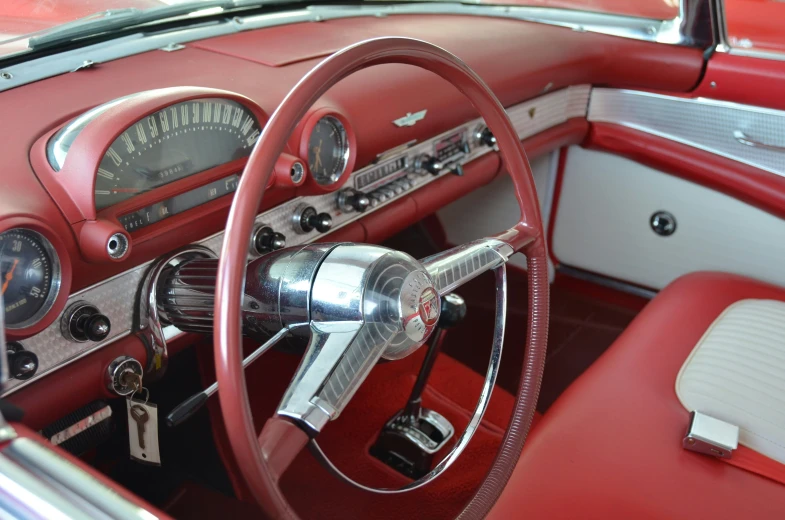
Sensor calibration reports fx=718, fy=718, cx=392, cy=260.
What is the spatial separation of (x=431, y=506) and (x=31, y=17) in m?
1.17

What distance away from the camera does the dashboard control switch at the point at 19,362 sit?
884 millimetres

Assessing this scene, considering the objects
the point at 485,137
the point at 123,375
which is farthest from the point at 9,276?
the point at 485,137

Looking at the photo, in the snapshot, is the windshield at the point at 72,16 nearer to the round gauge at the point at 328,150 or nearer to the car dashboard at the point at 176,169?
the car dashboard at the point at 176,169

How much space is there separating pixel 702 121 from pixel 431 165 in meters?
0.87

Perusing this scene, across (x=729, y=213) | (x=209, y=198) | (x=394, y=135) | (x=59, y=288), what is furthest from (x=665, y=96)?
(x=59, y=288)

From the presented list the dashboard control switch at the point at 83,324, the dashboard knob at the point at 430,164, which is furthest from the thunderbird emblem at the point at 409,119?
the dashboard control switch at the point at 83,324

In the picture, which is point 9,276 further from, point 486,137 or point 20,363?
point 486,137

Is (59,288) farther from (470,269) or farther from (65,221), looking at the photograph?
(470,269)

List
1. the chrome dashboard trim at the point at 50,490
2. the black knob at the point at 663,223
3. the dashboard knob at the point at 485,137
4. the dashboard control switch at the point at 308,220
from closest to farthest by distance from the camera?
the chrome dashboard trim at the point at 50,490, the dashboard control switch at the point at 308,220, the dashboard knob at the point at 485,137, the black knob at the point at 663,223

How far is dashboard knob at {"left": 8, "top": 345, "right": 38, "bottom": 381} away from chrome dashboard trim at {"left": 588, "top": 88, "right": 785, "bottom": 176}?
173 cm

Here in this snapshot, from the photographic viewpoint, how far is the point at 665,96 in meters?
2.04

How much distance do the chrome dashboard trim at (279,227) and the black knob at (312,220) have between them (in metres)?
0.02

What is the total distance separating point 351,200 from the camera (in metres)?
1.41

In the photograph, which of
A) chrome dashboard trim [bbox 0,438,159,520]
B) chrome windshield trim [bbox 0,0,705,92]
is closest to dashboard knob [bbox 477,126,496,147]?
chrome windshield trim [bbox 0,0,705,92]
